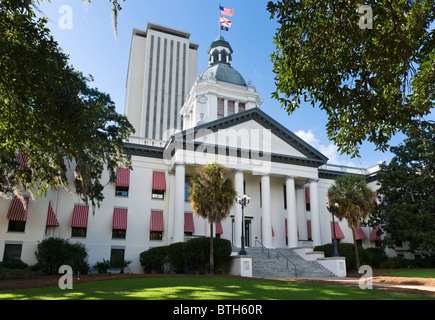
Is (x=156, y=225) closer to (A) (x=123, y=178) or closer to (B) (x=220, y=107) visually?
(A) (x=123, y=178)

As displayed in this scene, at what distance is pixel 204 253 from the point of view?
2320cm

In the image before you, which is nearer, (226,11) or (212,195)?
(212,195)

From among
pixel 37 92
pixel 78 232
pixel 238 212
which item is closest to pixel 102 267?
pixel 78 232

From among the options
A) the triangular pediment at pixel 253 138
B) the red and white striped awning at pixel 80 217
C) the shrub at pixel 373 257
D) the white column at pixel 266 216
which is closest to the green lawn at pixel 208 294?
the red and white striped awning at pixel 80 217

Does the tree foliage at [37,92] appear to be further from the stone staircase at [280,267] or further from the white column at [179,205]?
the stone staircase at [280,267]

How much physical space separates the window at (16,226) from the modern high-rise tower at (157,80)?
2604 inches

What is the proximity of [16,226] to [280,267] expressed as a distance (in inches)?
739

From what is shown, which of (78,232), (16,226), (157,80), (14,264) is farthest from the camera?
(157,80)

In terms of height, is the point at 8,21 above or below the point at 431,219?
above
